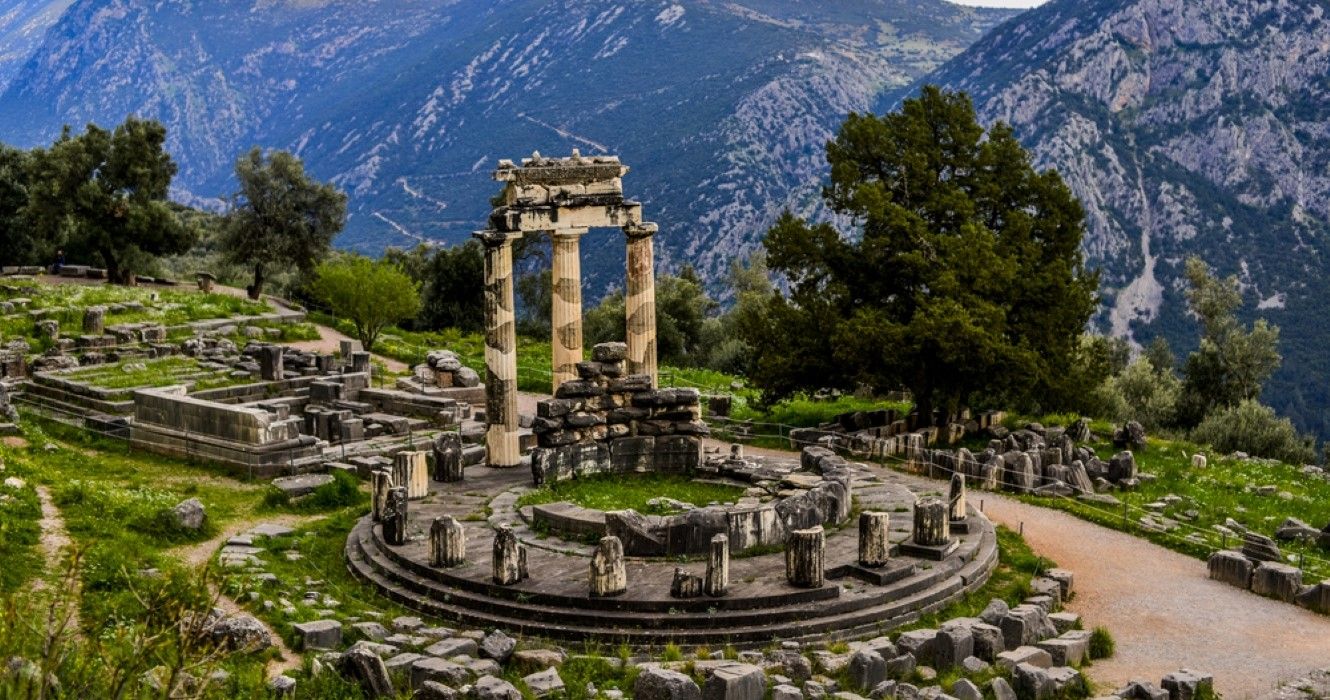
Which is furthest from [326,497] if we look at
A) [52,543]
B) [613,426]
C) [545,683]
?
[545,683]

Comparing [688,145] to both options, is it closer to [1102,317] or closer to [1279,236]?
[1102,317]

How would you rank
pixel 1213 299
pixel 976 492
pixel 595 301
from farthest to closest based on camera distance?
pixel 595 301
pixel 1213 299
pixel 976 492

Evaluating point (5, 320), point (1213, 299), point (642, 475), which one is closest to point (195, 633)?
point (642, 475)

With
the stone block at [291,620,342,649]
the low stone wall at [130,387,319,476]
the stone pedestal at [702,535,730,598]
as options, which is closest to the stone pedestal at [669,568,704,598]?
the stone pedestal at [702,535,730,598]

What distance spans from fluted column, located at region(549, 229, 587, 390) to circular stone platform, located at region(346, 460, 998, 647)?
292 inches

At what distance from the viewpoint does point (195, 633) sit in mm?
11367

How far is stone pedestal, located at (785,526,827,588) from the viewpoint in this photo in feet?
68.6

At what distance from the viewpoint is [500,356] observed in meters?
30.6

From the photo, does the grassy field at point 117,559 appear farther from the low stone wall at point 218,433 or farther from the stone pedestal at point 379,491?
the stone pedestal at point 379,491

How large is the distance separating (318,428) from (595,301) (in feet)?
202

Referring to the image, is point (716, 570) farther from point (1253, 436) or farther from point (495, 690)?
point (1253, 436)

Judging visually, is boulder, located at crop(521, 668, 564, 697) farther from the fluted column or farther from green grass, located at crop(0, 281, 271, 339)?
green grass, located at crop(0, 281, 271, 339)

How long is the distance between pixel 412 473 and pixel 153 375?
1677 centimetres

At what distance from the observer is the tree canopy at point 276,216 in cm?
6594
